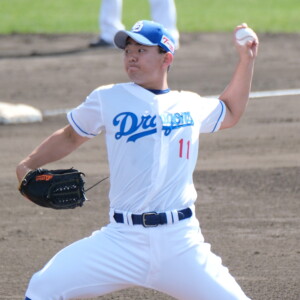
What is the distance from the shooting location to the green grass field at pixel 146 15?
1683 centimetres

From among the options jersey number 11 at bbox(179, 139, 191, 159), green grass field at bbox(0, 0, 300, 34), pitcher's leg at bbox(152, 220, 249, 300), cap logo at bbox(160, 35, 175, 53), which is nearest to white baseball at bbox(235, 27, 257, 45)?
cap logo at bbox(160, 35, 175, 53)

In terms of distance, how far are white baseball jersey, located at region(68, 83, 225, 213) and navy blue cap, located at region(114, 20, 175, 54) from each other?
0.71 feet

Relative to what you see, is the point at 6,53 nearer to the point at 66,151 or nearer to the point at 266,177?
the point at 266,177

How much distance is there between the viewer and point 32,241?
724 centimetres

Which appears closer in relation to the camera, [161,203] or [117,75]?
[161,203]

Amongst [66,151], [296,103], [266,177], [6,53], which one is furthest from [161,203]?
[6,53]

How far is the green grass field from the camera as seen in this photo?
16828mm

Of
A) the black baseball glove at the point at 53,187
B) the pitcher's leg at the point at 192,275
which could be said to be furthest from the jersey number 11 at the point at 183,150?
the black baseball glove at the point at 53,187

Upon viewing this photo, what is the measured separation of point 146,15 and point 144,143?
13.4 m

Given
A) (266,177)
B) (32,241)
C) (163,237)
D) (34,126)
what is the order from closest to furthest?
(163,237)
(32,241)
(266,177)
(34,126)

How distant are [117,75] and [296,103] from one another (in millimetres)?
2672

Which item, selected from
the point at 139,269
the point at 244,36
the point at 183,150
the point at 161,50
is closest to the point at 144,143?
the point at 183,150

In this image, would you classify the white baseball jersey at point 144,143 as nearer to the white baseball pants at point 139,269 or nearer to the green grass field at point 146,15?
the white baseball pants at point 139,269

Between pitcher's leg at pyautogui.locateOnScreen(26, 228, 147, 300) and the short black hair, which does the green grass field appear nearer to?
the short black hair
